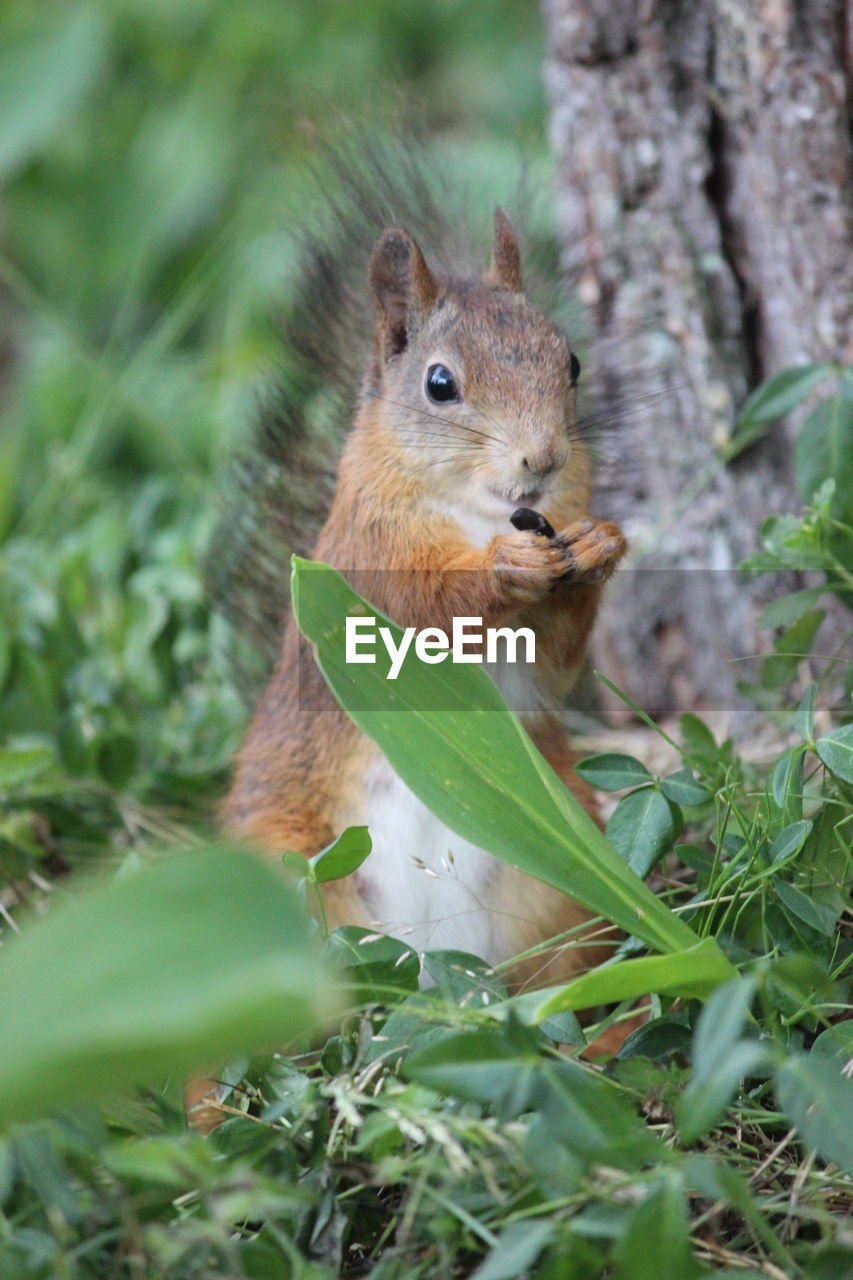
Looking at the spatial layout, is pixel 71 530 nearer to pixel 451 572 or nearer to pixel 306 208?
pixel 306 208

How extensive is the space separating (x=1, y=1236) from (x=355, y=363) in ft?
3.73

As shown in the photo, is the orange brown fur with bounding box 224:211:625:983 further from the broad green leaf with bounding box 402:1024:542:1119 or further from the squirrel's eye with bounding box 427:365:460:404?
the broad green leaf with bounding box 402:1024:542:1119

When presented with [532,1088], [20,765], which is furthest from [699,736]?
[20,765]

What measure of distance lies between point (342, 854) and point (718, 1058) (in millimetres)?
392

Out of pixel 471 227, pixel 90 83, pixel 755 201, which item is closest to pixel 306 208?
pixel 471 227

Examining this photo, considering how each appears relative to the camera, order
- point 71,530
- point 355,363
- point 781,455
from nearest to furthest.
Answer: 1. point 355,363
2. point 781,455
3. point 71,530

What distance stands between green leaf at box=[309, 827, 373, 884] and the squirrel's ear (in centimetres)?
65

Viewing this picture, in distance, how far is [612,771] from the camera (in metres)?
1.21

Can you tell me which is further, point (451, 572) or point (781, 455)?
point (781, 455)

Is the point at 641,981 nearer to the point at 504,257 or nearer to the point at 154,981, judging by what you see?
the point at 154,981

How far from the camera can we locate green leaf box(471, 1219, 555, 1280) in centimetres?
76

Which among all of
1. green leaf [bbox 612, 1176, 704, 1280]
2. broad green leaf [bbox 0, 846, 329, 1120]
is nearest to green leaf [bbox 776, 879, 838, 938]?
green leaf [bbox 612, 1176, 704, 1280]

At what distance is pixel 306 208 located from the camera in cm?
177

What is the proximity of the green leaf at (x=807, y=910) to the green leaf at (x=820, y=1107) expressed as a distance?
0.24 m
